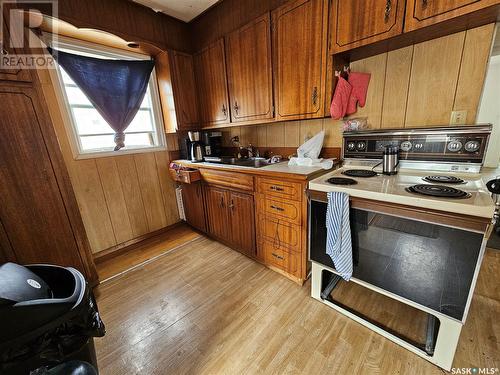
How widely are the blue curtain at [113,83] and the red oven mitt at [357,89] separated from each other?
7.01ft

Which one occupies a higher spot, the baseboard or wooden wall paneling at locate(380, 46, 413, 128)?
wooden wall paneling at locate(380, 46, 413, 128)

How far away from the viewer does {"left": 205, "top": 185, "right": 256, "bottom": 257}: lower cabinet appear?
196cm

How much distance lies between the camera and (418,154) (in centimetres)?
143

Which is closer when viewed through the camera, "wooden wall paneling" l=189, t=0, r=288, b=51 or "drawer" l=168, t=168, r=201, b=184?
"wooden wall paneling" l=189, t=0, r=288, b=51

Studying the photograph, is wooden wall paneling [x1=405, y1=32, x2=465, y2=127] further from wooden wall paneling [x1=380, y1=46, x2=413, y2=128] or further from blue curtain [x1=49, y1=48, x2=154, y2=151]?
blue curtain [x1=49, y1=48, x2=154, y2=151]

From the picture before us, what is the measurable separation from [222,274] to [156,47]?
2.42m

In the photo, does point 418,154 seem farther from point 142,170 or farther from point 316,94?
point 142,170

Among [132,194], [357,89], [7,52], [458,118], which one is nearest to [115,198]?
[132,194]

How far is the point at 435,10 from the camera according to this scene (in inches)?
43.3

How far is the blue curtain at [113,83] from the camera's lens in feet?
6.36

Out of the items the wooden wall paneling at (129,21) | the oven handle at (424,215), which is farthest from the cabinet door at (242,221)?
the wooden wall paneling at (129,21)

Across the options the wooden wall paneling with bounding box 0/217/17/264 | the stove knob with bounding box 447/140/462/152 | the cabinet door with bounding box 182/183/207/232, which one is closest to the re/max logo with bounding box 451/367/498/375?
the stove knob with bounding box 447/140/462/152

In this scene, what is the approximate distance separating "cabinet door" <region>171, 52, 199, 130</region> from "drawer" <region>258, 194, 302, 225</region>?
55.3 inches

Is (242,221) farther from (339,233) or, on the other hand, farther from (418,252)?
(418,252)
